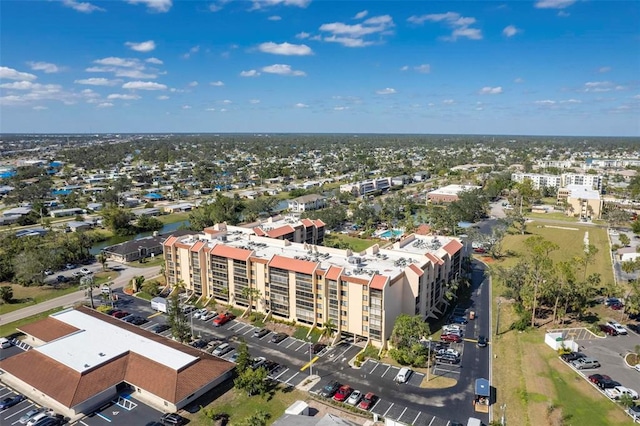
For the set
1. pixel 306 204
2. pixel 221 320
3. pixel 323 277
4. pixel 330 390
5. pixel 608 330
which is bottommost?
pixel 330 390

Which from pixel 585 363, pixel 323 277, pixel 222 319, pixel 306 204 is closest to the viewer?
pixel 585 363

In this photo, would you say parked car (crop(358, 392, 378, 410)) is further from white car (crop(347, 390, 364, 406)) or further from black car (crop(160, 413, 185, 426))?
black car (crop(160, 413, 185, 426))

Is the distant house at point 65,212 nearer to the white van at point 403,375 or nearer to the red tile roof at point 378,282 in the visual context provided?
the red tile roof at point 378,282

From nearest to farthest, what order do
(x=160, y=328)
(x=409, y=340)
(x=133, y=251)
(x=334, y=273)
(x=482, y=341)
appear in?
1. (x=409, y=340)
2. (x=482, y=341)
3. (x=334, y=273)
4. (x=160, y=328)
5. (x=133, y=251)

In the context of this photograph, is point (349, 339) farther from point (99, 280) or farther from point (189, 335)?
point (99, 280)

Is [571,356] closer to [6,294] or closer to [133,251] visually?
[133,251]

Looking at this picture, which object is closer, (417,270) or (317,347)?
(317,347)

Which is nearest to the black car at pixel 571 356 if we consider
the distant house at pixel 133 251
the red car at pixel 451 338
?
the red car at pixel 451 338

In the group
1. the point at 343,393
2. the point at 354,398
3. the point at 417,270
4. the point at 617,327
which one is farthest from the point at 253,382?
the point at 617,327
